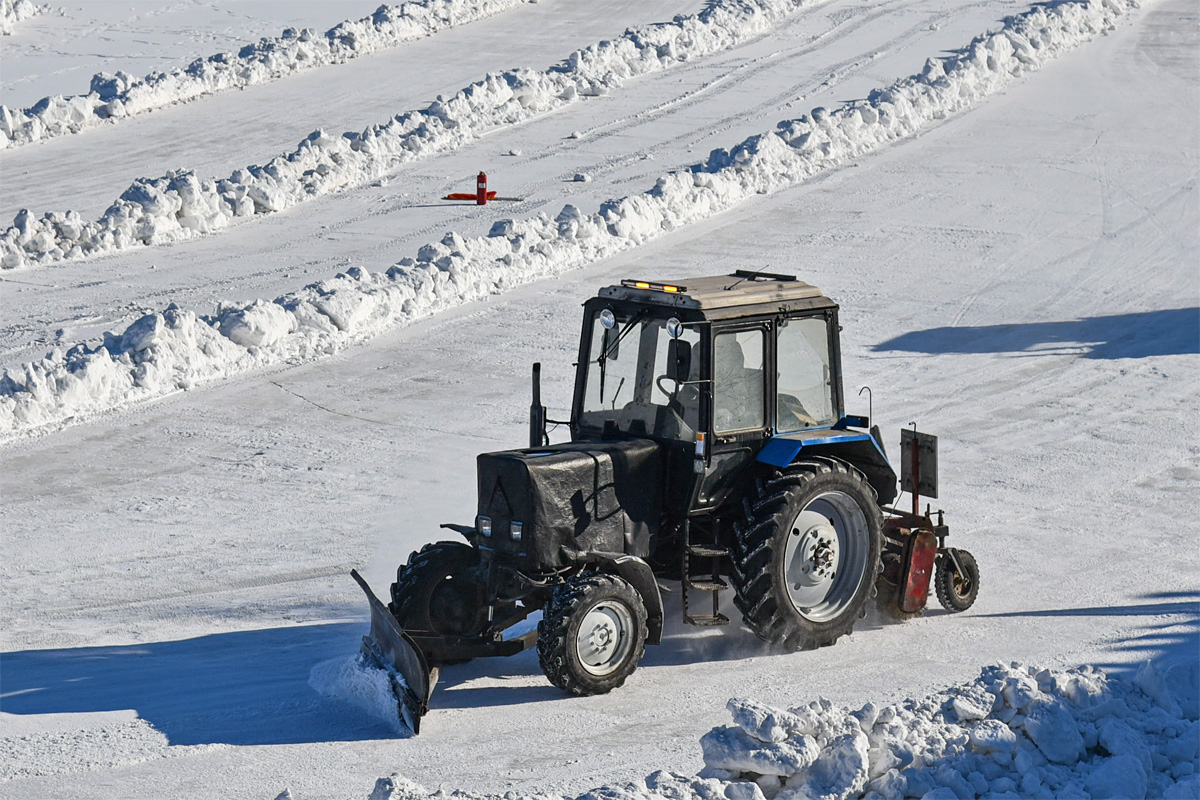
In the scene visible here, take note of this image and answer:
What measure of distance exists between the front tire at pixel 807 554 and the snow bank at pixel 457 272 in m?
7.75

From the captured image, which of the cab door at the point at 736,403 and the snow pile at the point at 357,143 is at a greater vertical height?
the snow pile at the point at 357,143

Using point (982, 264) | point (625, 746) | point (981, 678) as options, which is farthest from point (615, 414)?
point (982, 264)

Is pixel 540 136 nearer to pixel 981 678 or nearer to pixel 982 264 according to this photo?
pixel 982 264

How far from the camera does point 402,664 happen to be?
26.8 ft

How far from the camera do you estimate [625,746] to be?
7.83 metres

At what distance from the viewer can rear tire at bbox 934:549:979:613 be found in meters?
9.87

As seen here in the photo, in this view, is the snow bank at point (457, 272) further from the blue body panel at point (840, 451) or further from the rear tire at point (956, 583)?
the rear tire at point (956, 583)

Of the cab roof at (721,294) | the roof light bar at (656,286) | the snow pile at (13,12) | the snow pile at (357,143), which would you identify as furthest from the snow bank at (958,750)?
the snow pile at (13,12)

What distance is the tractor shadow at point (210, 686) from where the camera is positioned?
8102 millimetres

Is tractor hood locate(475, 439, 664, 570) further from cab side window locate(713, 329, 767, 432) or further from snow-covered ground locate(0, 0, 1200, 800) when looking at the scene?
snow-covered ground locate(0, 0, 1200, 800)

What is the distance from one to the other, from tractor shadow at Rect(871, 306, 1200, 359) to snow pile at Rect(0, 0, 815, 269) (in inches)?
376

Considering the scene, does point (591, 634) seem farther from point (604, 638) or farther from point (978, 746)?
point (978, 746)

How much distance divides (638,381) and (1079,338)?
360 inches

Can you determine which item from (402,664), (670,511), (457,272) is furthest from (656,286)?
Answer: (457,272)
